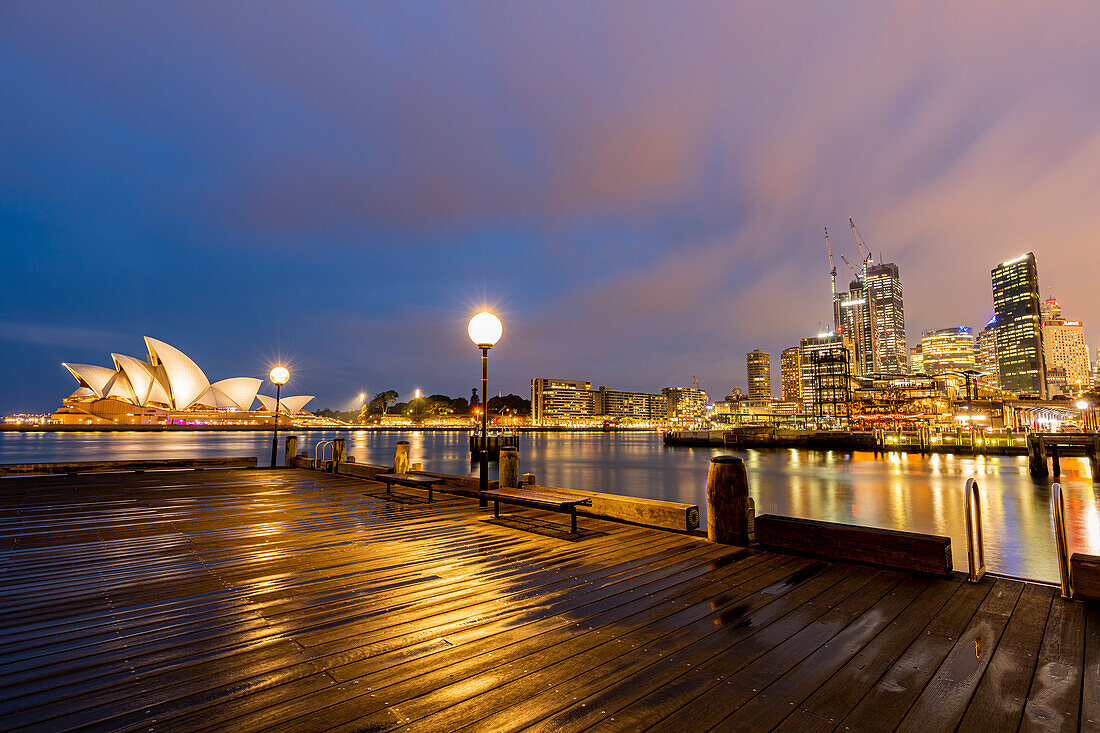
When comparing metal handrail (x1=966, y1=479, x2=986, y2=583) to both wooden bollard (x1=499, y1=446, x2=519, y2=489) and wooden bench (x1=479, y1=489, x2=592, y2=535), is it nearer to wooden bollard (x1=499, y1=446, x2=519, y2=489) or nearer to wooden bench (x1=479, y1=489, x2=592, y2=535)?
wooden bench (x1=479, y1=489, x2=592, y2=535)

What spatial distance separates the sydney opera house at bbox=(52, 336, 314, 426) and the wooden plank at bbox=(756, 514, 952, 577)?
107643mm

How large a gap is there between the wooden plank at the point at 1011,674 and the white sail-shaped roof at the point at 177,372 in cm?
12292

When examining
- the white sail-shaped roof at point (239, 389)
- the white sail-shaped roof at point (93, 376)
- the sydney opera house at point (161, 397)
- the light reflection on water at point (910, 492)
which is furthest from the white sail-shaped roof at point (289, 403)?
the light reflection on water at point (910, 492)

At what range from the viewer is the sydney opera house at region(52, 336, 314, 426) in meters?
99.7

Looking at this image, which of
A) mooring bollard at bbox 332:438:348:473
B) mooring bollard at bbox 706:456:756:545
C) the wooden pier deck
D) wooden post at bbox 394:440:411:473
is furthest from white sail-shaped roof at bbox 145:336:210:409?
mooring bollard at bbox 706:456:756:545

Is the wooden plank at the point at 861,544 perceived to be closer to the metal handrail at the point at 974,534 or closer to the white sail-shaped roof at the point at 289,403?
the metal handrail at the point at 974,534

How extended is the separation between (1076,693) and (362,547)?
7106 mm

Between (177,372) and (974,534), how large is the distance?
126 metres

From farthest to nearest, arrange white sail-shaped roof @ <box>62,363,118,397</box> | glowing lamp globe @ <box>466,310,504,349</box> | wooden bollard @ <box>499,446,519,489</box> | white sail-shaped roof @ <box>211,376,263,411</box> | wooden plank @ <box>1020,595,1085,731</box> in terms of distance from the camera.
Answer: white sail-shaped roof @ <box>211,376,263,411</box> < white sail-shaped roof @ <box>62,363,118,397</box> < wooden bollard @ <box>499,446,519,489</box> < glowing lamp globe @ <box>466,310,504,349</box> < wooden plank @ <box>1020,595,1085,731</box>

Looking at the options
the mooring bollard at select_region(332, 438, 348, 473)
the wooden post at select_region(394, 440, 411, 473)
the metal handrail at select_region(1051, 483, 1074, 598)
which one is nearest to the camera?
the metal handrail at select_region(1051, 483, 1074, 598)

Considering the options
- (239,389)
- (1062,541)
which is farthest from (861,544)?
(239,389)

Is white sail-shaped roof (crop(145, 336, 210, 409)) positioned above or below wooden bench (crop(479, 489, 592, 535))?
above

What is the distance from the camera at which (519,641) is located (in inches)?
151

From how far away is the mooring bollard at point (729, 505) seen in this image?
668cm
